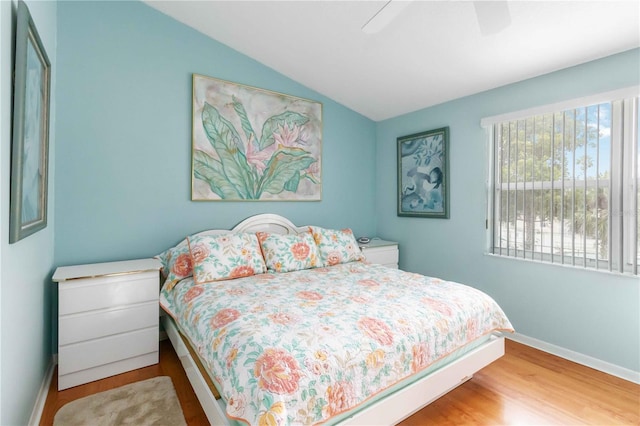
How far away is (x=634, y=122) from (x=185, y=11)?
11.5ft

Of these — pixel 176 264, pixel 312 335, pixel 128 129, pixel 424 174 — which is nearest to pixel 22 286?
pixel 176 264

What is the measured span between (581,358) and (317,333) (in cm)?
231

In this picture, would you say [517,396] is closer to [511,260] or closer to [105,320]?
[511,260]

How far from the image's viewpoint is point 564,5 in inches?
74.9

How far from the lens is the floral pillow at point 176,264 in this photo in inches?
94.9

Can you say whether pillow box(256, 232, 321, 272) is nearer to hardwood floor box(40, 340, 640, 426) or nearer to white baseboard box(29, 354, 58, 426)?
hardwood floor box(40, 340, 640, 426)

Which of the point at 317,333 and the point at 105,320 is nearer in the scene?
the point at 317,333

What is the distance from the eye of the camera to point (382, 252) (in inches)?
145

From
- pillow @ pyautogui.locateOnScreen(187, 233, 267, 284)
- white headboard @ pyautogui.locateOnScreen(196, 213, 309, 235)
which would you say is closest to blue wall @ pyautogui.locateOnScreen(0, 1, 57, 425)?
pillow @ pyautogui.locateOnScreen(187, 233, 267, 284)

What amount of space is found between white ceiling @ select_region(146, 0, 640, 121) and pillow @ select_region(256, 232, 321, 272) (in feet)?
5.69

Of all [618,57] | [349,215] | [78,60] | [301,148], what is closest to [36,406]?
[78,60]

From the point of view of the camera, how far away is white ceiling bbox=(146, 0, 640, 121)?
2043 mm

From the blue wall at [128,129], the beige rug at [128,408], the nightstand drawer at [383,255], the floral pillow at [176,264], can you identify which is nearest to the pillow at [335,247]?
the nightstand drawer at [383,255]

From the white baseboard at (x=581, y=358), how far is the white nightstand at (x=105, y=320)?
3.06 metres
